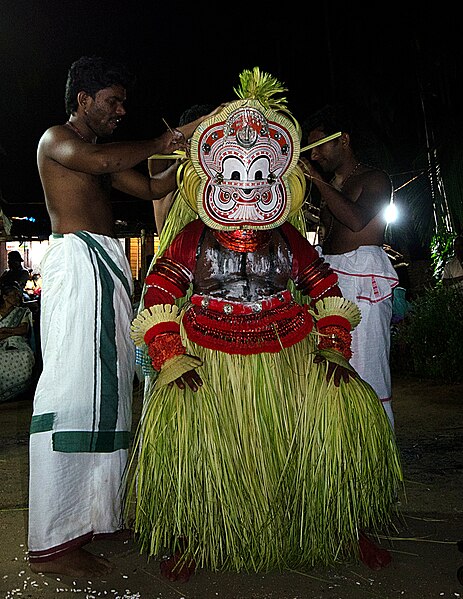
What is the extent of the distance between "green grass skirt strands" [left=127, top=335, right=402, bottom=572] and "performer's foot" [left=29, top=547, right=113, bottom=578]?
0.23 meters

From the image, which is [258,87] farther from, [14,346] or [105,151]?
[14,346]

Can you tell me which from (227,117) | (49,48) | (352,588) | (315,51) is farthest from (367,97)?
(352,588)

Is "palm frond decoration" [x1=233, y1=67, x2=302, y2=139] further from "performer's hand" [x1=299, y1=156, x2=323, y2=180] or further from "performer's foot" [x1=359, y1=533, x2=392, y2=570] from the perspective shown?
"performer's foot" [x1=359, y1=533, x2=392, y2=570]

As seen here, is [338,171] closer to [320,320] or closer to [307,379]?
[320,320]

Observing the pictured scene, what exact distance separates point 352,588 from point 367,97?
25.3ft

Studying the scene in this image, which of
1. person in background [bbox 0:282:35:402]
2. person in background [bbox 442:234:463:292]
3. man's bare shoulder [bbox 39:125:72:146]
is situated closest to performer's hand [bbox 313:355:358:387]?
man's bare shoulder [bbox 39:125:72:146]

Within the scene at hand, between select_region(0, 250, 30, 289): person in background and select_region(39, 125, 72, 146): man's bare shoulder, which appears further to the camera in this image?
select_region(0, 250, 30, 289): person in background

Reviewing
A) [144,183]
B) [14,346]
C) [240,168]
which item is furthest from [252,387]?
[14,346]

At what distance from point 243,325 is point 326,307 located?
331 millimetres

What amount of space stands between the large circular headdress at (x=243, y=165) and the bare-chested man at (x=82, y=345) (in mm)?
128

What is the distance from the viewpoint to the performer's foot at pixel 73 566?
2572 mm

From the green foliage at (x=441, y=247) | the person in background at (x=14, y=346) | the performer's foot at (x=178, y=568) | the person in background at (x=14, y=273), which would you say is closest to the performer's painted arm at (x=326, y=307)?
the performer's foot at (x=178, y=568)

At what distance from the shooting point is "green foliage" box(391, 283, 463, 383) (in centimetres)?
691

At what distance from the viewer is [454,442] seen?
458cm
